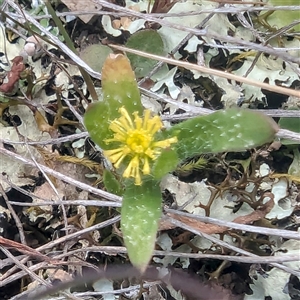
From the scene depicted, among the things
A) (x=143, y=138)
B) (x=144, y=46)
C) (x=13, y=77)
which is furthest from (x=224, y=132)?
(x=13, y=77)

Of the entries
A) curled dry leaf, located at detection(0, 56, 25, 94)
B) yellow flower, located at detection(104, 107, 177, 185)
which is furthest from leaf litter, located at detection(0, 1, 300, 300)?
yellow flower, located at detection(104, 107, 177, 185)

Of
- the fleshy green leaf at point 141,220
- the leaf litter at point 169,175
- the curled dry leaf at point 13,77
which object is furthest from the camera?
the curled dry leaf at point 13,77

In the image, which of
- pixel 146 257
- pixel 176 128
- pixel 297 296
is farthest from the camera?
pixel 297 296

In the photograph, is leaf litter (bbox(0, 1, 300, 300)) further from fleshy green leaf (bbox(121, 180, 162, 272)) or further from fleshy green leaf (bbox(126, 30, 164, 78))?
fleshy green leaf (bbox(121, 180, 162, 272))

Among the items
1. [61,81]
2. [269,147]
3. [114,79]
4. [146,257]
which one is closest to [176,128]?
[114,79]

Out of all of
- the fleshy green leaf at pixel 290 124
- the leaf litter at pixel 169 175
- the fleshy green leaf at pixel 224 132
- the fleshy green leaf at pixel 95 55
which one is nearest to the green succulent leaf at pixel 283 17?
the leaf litter at pixel 169 175

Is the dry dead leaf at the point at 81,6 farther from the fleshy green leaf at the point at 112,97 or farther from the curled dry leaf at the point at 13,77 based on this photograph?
the fleshy green leaf at the point at 112,97

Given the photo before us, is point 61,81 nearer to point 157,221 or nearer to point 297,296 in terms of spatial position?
point 157,221
